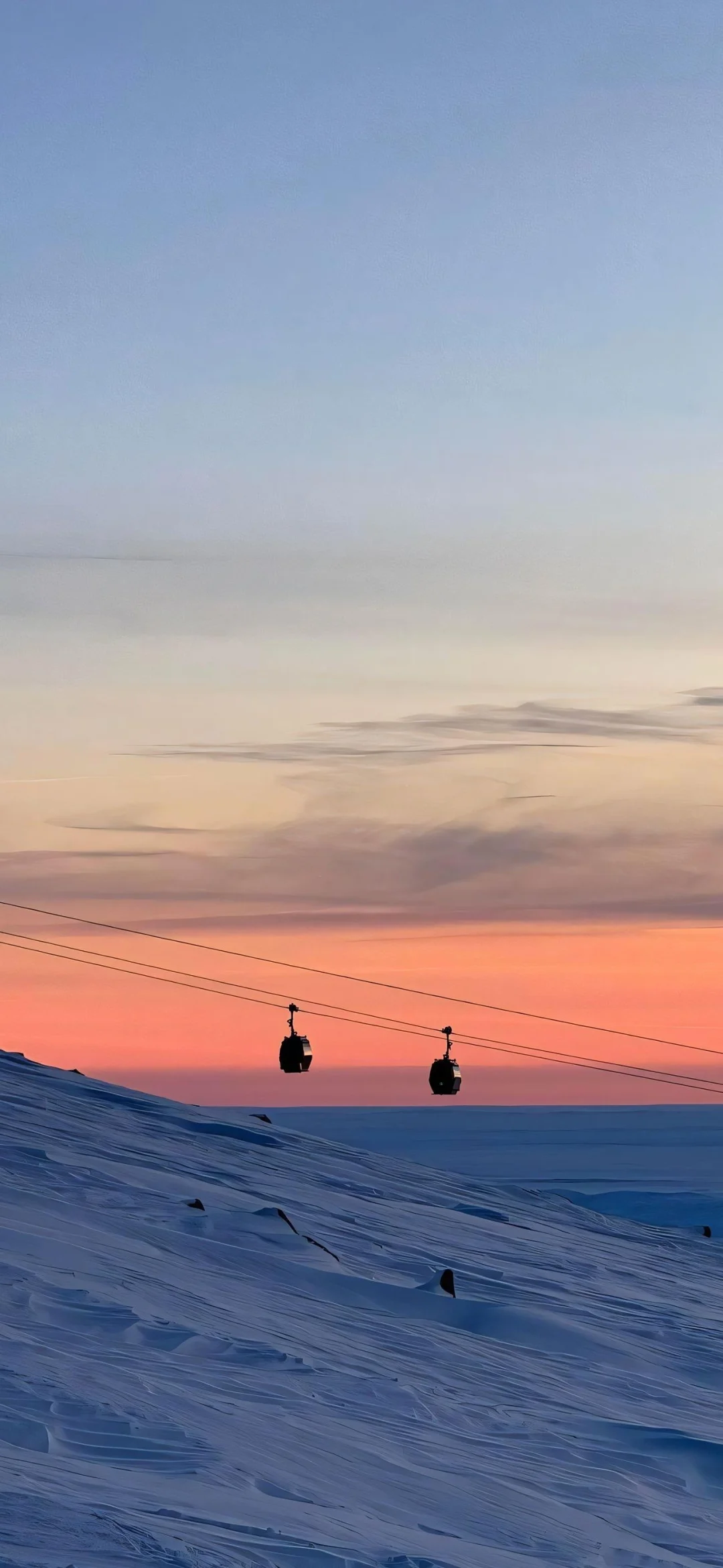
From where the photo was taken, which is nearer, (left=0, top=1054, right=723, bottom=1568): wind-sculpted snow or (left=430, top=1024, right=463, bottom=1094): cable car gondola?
(left=0, top=1054, right=723, bottom=1568): wind-sculpted snow

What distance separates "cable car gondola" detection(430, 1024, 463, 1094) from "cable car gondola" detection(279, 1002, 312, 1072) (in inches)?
68.6

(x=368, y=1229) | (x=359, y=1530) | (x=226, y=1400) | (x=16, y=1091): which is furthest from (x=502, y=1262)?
(x=359, y=1530)

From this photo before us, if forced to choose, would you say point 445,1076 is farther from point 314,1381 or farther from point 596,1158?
point 596,1158

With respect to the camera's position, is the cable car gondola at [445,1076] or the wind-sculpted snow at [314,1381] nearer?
the wind-sculpted snow at [314,1381]

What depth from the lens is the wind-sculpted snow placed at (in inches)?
216

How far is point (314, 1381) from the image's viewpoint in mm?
7801

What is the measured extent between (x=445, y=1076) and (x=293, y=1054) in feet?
7.11

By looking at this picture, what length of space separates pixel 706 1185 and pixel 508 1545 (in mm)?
84512

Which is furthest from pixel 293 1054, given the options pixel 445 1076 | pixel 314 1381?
pixel 314 1381

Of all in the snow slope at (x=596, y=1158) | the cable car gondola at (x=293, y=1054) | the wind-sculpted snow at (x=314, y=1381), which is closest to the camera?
the wind-sculpted snow at (x=314, y=1381)

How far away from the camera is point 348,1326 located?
30.4ft

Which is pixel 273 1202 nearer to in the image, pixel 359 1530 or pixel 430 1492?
pixel 430 1492

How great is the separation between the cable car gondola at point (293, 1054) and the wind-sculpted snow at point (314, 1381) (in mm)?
5593

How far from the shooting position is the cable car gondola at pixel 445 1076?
21312mm
